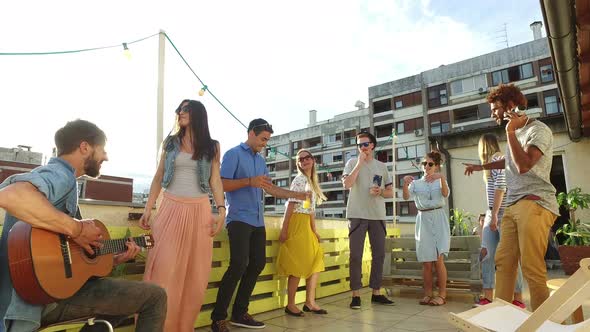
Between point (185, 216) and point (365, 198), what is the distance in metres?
2.49

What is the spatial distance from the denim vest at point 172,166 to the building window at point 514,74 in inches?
1328

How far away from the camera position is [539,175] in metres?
2.52

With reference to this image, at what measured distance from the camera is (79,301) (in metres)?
1.73

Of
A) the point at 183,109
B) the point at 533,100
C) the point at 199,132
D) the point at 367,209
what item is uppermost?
the point at 533,100

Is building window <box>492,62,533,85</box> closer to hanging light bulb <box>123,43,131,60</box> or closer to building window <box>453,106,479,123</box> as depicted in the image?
building window <box>453,106,479,123</box>

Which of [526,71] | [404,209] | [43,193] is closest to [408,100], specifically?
[526,71]

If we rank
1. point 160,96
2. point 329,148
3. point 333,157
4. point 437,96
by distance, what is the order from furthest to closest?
1. point 329,148
2. point 333,157
3. point 437,96
4. point 160,96

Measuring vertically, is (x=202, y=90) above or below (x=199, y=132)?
above

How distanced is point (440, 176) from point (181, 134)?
3.23 m

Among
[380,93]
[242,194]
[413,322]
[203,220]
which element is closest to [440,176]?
[413,322]

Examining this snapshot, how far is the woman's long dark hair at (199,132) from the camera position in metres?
2.79

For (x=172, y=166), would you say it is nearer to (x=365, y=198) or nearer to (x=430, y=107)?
(x=365, y=198)

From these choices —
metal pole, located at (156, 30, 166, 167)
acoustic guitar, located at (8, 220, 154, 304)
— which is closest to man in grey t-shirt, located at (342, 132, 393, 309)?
metal pole, located at (156, 30, 166, 167)

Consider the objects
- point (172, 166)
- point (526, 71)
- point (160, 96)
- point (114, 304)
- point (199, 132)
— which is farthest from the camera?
point (526, 71)
